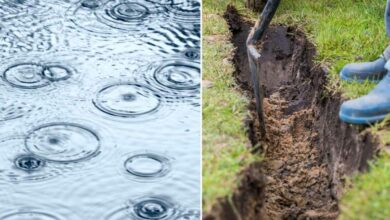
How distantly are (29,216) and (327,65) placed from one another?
66.0 inches

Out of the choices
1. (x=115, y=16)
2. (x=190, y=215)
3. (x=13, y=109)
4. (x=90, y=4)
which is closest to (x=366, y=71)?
(x=190, y=215)

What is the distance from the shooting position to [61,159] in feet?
13.6

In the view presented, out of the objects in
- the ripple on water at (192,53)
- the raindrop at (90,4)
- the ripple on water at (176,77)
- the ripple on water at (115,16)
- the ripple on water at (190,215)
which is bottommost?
the ripple on water at (190,215)

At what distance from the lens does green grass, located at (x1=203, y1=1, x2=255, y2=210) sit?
338 centimetres

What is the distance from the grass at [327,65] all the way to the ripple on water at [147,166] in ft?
1.07

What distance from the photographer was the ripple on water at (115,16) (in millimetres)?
5434

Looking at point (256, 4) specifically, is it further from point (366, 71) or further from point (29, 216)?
point (29, 216)

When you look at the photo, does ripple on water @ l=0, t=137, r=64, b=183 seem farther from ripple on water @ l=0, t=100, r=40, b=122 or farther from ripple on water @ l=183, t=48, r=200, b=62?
ripple on water @ l=183, t=48, r=200, b=62

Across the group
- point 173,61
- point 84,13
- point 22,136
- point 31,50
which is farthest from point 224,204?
point 84,13

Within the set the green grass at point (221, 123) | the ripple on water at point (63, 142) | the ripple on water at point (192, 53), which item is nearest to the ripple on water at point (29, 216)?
the ripple on water at point (63, 142)

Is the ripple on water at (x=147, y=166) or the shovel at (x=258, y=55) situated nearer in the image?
the ripple on water at (x=147, y=166)

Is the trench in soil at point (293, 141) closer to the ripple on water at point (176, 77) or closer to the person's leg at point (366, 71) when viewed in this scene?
the person's leg at point (366, 71)

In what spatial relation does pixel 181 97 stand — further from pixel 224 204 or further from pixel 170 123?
pixel 224 204

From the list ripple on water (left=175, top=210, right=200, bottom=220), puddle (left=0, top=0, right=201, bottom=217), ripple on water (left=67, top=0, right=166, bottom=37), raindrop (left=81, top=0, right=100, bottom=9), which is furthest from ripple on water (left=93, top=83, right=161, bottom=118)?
raindrop (left=81, top=0, right=100, bottom=9)
